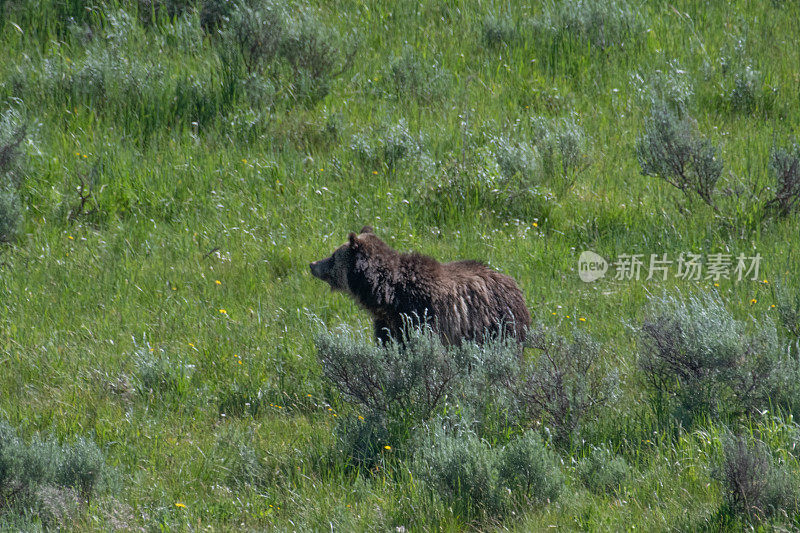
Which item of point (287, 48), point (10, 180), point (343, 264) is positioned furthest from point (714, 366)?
point (287, 48)

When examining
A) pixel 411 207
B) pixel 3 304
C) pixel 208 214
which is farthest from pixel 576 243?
pixel 3 304

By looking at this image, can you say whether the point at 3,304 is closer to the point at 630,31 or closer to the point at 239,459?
the point at 239,459

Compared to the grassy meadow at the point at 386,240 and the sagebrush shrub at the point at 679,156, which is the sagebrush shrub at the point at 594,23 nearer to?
the grassy meadow at the point at 386,240

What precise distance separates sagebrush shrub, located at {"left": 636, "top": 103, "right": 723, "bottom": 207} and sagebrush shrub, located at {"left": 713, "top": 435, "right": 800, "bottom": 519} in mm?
5388

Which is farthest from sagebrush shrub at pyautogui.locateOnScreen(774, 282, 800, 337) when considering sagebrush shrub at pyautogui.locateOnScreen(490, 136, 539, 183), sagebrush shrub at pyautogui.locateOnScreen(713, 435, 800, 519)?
sagebrush shrub at pyautogui.locateOnScreen(490, 136, 539, 183)

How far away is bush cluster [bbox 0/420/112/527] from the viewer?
507 centimetres

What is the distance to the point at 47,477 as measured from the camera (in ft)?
17.4

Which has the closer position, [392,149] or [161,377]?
[161,377]

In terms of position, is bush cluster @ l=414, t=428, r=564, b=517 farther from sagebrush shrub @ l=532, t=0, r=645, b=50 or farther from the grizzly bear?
sagebrush shrub @ l=532, t=0, r=645, b=50

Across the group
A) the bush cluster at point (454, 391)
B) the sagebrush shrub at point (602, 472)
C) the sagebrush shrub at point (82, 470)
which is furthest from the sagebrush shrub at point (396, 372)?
the sagebrush shrub at point (82, 470)

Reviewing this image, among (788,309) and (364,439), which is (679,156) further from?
(364,439)

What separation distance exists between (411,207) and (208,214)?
7.53ft

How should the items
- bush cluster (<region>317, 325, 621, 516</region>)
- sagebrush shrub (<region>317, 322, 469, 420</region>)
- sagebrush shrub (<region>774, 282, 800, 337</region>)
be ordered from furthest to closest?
1. sagebrush shrub (<region>774, 282, 800, 337</region>)
2. sagebrush shrub (<region>317, 322, 469, 420</region>)
3. bush cluster (<region>317, 325, 621, 516</region>)

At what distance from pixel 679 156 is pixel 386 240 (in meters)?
3.32
